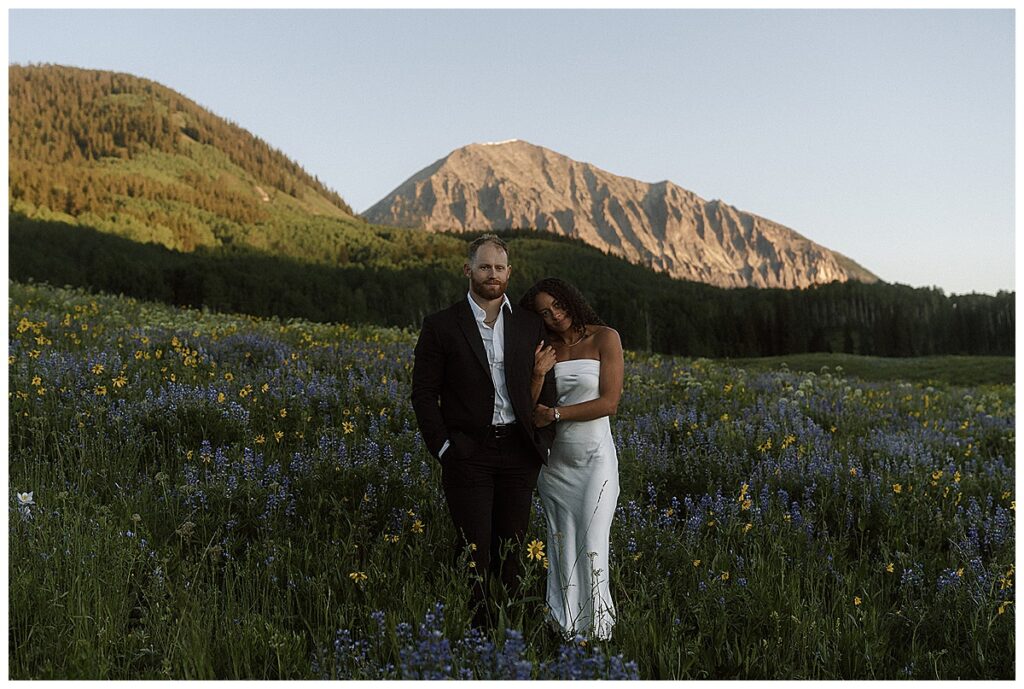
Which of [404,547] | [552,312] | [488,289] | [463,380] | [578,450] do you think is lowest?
[404,547]

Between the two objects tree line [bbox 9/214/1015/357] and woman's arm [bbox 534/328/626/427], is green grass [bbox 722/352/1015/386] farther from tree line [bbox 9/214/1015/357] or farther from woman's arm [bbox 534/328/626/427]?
tree line [bbox 9/214/1015/357]

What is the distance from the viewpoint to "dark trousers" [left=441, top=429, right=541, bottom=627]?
380cm

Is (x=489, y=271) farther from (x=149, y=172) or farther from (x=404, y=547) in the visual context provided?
(x=149, y=172)

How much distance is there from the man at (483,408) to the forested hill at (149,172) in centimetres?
10980

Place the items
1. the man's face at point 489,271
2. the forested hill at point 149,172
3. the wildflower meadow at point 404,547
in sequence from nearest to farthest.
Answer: the wildflower meadow at point 404,547
the man's face at point 489,271
the forested hill at point 149,172

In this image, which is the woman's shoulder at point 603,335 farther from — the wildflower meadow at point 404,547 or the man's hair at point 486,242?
the wildflower meadow at point 404,547

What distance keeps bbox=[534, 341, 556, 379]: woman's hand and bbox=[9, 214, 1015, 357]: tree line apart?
67801 millimetres

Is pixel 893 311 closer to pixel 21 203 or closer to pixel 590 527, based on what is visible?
pixel 590 527

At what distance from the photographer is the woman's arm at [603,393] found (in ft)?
12.9

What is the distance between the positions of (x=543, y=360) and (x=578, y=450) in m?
0.55

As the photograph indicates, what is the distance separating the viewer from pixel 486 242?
12.4 ft

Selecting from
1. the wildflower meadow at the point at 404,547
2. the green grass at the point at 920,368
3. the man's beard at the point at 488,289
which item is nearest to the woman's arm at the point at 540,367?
the man's beard at the point at 488,289

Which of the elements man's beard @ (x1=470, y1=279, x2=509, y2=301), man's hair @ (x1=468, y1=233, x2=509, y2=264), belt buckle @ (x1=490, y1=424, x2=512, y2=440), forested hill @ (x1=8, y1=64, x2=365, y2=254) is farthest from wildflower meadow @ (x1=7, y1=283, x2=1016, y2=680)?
forested hill @ (x1=8, y1=64, x2=365, y2=254)

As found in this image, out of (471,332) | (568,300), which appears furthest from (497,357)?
(568,300)
